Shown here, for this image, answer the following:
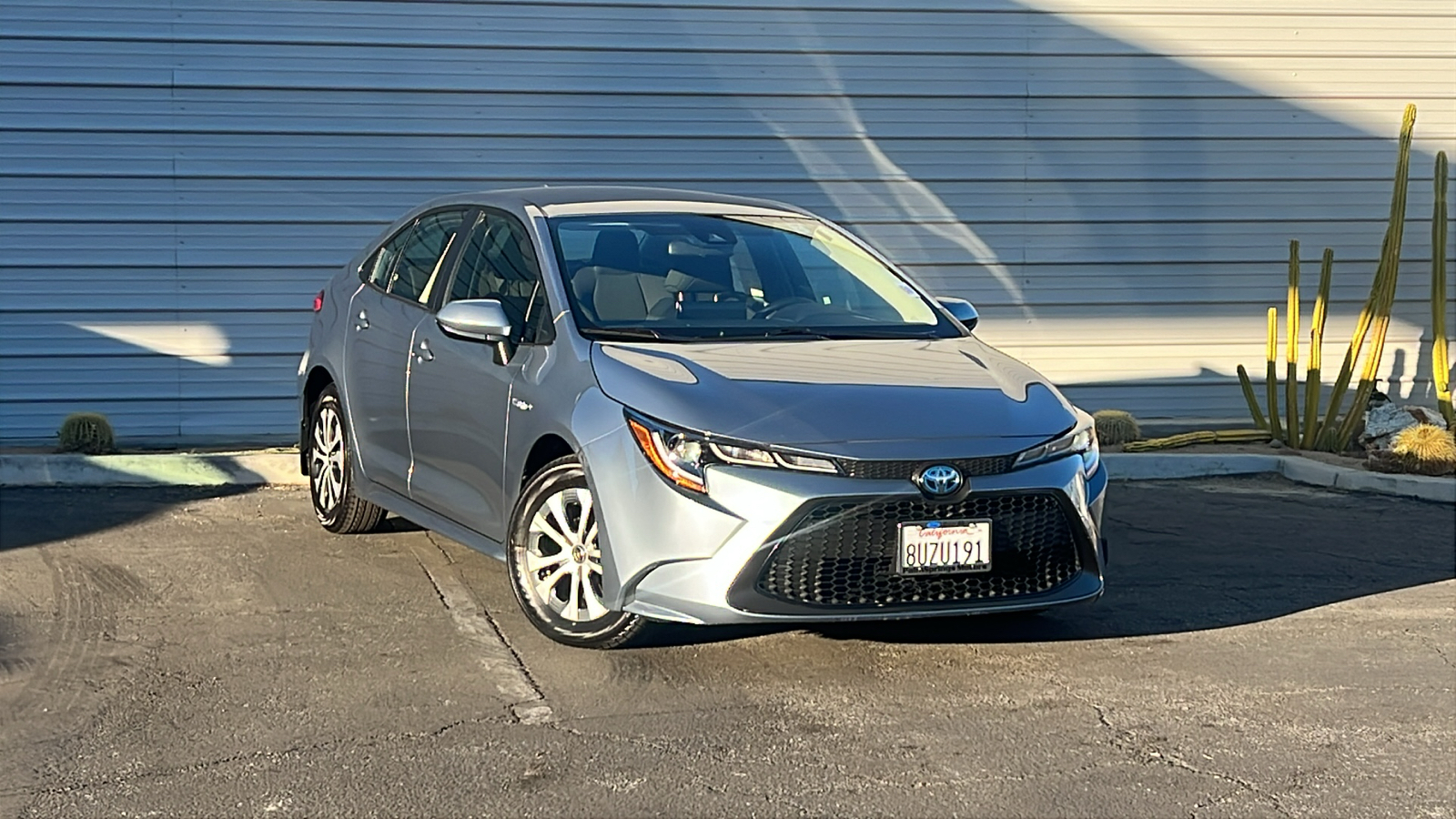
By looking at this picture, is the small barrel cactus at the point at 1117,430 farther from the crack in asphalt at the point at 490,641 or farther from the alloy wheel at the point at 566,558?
the alloy wheel at the point at 566,558

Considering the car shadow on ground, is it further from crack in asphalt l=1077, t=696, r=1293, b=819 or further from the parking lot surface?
crack in asphalt l=1077, t=696, r=1293, b=819

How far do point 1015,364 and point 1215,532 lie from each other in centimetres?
245

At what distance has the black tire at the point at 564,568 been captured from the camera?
552 centimetres

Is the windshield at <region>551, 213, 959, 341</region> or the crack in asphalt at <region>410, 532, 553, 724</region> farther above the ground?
the windshield at <region>551, 213, 959, 341</region>

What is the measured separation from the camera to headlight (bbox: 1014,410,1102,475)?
17.9 feet

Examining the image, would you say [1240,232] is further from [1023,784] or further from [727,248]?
[1023,784]

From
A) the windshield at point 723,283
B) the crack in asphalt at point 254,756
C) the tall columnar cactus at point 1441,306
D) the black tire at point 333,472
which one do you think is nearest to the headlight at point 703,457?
the windshield at point 723,283

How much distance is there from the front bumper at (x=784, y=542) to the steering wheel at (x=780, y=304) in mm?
1168

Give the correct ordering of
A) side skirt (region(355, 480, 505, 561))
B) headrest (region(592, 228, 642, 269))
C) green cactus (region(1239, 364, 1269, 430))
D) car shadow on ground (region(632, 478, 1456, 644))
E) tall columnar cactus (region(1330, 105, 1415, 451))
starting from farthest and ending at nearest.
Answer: green cactus (region(1239, 364, 1269, 430))
tall columnar cactus (region(1330, 105, 1415, 451))
headrest (region(592, 228, 642, 269))
side skirt (region(355, 480, 505, 561))
car shadow on ground (region(632, 478, 1456, 644))

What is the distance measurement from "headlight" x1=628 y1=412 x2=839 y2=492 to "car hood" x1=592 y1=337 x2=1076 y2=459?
31 mm

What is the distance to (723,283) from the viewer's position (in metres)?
6.47

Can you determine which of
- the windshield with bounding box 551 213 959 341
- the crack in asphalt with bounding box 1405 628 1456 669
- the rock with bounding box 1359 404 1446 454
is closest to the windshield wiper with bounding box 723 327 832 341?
the windshield with bounding box 551 213 959 341

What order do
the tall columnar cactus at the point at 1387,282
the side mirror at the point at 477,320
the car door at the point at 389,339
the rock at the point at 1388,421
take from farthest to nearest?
the tall columnar cactus at the point at 1387,282, the rock at the point at 1388,421, the car door at the point at 389,339, the side mirror at the point at 477,320

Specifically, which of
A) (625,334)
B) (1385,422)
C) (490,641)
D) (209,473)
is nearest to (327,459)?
(209,473)
